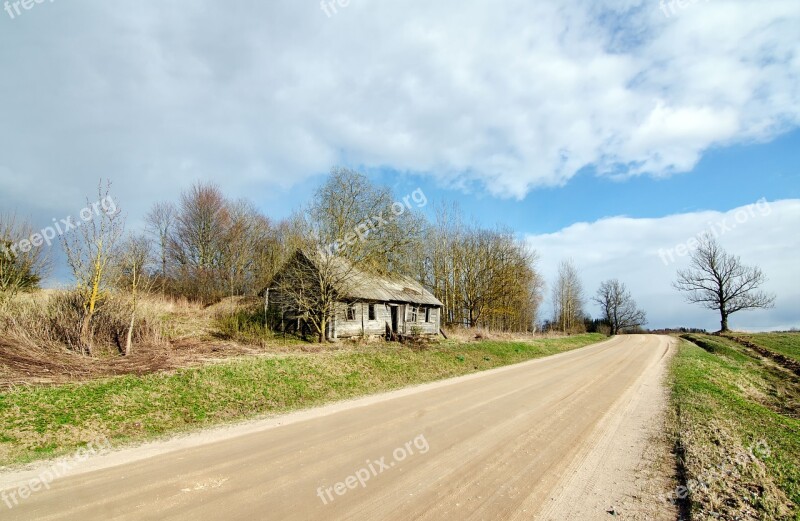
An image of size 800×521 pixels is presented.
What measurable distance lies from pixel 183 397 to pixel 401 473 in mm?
7128

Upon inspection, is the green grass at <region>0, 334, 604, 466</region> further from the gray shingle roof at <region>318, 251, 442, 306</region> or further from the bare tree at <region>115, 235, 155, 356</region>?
the gray shingle roof at <region>318, 251, 442, 306</region>

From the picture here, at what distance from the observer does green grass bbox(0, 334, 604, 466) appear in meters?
7.17

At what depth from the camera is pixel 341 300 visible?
23391 mm

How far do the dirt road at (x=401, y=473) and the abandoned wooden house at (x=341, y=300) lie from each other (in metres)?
13.2

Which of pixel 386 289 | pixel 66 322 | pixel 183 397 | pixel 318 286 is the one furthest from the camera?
pixel 386 289

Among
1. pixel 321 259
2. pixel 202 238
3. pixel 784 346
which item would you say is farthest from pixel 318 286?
pixel 784 346

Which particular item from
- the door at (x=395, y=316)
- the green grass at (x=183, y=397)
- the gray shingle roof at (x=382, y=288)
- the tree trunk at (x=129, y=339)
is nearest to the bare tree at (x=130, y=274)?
the tree trunk at (x=129, y=339)

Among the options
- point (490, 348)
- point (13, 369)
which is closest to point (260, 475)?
point (13, 369)

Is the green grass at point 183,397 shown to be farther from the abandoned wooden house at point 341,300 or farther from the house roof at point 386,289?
the house roof at point 386,289

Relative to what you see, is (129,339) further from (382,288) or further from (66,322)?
(382,288)

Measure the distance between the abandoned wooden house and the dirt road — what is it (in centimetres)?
1323

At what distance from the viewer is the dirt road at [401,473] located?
445 centimetres

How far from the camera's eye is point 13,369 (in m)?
10.2

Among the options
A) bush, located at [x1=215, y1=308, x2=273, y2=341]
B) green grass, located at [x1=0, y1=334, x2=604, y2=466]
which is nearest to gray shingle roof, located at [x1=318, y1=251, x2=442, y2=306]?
bush, located at [x1=215, y1=308, x2=273, y2=341]
